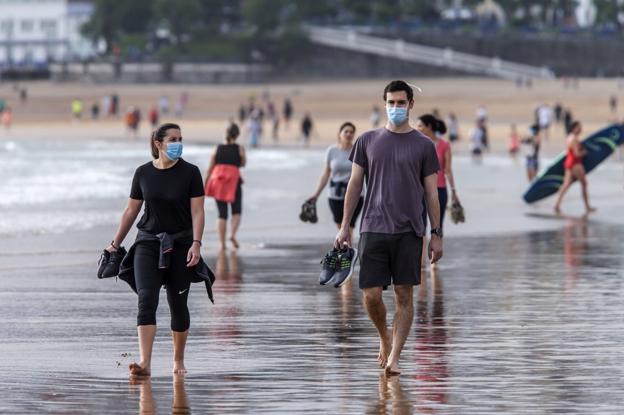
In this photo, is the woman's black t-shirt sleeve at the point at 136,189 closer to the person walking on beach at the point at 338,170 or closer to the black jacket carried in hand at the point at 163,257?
the black jacket carried in hand at the point at 163,257

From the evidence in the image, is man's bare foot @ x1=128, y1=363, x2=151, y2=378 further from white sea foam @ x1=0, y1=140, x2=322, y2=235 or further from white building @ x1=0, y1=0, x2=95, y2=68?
white building @ x1=0, y1=0, x2=95, y2=68

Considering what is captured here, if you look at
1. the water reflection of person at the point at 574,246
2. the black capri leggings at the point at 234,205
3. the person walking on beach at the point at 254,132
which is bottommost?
the person walking on beach at the point at 254,132

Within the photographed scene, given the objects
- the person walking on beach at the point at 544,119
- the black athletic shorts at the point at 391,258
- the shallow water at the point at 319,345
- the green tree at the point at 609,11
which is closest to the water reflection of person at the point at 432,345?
the shallow water at the point at 319,345

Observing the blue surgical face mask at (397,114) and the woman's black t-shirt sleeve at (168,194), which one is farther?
the woman's black t-shirt sleeve at (168,194)

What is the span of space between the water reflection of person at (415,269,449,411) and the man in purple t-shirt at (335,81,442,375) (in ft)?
0.88

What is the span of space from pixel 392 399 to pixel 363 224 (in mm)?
1214

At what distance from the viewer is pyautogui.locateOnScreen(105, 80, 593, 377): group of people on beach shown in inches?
378

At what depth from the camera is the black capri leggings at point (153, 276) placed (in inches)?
382

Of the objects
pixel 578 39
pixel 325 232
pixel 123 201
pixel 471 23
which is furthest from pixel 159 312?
pixel 471 23

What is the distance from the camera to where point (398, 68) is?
119 m

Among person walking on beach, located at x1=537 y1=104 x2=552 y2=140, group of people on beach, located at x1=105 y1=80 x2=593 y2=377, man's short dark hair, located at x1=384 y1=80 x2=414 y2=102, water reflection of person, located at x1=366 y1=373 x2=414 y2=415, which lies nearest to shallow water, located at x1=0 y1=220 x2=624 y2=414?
water reflection of person, located at x1=366 y1=373 x2=414 y2=415

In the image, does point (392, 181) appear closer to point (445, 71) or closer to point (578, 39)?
point (445, 71)

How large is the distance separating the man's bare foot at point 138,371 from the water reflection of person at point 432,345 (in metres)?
1.51

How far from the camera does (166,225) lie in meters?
9.72
